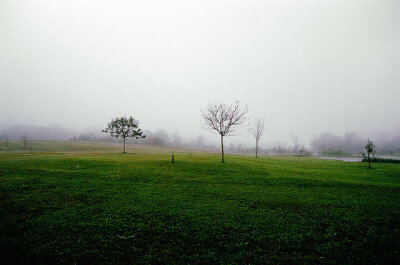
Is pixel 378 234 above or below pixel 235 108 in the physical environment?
below

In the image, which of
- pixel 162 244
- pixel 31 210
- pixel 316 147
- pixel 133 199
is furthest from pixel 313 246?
pixel 316 147

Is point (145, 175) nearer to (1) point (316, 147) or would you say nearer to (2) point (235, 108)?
(2) point (235, 108)

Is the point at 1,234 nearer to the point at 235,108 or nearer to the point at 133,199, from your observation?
the point at 133,199

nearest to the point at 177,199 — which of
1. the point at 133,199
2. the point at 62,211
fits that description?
the point at 133,199

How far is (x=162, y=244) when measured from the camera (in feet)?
19.7

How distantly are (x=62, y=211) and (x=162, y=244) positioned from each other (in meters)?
6.35

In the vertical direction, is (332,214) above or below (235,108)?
below

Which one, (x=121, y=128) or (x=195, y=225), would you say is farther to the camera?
(x=121, y=128)

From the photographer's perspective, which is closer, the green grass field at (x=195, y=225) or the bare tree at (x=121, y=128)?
the green grass field at (x=195, y=225)

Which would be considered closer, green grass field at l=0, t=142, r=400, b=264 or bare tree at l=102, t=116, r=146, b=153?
green grass field at l=0, t=142, r=400, b=264

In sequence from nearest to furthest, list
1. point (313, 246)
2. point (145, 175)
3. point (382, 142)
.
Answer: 1. point (313, 246)
2. point (145, 175)
3. point (382, 142)

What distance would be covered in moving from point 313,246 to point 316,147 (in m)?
187

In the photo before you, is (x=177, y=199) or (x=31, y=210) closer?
(x=31, y=210)

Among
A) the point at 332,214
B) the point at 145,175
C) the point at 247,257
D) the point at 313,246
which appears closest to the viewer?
the point at 247,257
